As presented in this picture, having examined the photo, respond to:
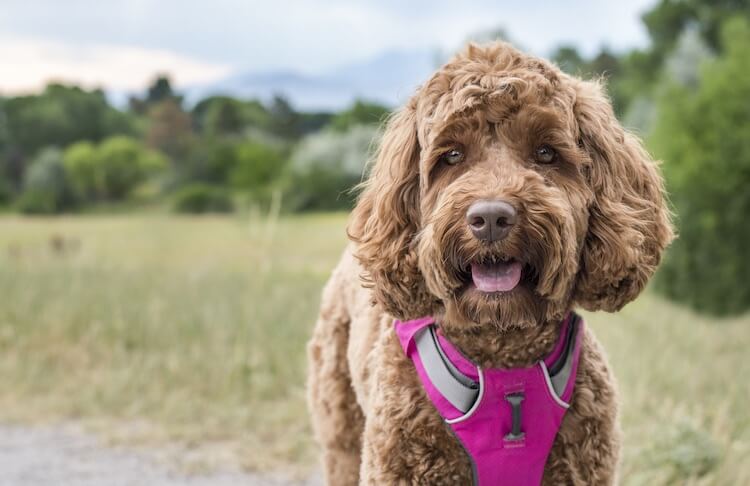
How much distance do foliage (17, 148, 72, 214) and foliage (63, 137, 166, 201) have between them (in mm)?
371

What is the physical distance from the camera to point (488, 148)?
2.75 meters

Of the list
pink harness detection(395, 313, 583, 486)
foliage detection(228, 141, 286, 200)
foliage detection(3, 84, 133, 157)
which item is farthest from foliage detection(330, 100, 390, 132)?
pink harness detection(395, 313, 583, 486)

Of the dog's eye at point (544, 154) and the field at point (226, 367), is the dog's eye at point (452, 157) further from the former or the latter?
the field at point (226, 367)

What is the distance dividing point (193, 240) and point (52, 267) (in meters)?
3.62

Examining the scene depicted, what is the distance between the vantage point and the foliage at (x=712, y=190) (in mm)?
15539

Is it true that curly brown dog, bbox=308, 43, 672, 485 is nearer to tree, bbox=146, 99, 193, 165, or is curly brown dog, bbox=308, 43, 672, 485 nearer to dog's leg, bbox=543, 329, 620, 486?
dog's leg, bbox=543, 329, 620, 486

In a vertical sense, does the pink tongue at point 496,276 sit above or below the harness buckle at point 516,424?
above

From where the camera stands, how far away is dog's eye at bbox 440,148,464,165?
2.81m

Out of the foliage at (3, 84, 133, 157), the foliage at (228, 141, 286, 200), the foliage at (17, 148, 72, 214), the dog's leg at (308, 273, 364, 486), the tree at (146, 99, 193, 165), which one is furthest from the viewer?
the tree at (146, 99, 193, 165)

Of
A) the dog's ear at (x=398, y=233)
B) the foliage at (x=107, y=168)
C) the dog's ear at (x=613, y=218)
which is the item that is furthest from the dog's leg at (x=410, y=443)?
the foliage at (x=107, y=168)

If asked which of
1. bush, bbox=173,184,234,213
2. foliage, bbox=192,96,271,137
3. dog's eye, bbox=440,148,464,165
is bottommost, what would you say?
bush, bbox=173,184,234,213

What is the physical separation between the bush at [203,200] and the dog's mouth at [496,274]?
20723mm

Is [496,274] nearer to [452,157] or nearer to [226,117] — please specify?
[452,157]

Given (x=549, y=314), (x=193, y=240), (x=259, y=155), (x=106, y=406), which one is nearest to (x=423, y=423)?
(x=549, y=314)
